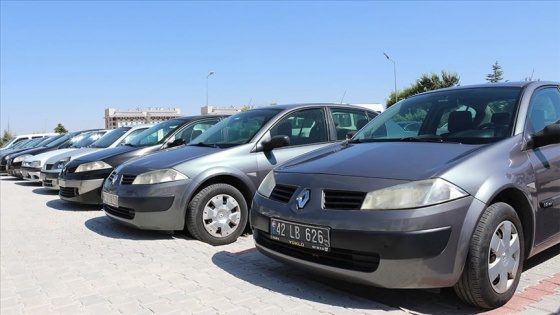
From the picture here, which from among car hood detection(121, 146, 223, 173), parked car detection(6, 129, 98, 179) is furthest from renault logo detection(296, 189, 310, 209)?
parked car detection(6, 129, 98, 179)

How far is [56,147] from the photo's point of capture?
14633mm

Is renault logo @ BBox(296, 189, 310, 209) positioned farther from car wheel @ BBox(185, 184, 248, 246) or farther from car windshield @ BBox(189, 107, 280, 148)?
car windshield @ BBox(189, 107, 280, 148)

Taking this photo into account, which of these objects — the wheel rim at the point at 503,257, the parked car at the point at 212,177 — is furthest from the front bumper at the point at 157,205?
the wheel rim at the point at 503,257

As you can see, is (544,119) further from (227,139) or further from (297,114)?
(227,139)

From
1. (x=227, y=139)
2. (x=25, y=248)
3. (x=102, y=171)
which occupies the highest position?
(x=227, y=139)

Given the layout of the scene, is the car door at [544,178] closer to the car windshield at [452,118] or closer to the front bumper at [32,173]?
the car windshield at [452,118]

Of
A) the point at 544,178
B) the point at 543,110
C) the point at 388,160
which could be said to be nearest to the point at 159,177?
the point at 388,160

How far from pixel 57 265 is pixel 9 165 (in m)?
12.3

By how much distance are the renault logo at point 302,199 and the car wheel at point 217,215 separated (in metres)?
2.09

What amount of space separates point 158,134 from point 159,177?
3.07m

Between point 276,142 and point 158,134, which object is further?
point 158,134

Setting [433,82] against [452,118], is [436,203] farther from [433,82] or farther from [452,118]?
[433,82]

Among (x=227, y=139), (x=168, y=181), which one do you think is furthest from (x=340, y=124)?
(x=168, y=181)

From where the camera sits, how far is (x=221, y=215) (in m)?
5.41
